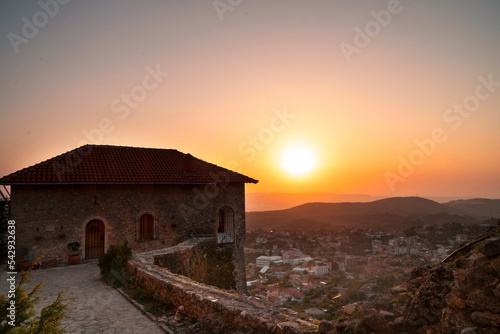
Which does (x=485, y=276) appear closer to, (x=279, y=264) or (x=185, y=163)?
(x=185, y=163)

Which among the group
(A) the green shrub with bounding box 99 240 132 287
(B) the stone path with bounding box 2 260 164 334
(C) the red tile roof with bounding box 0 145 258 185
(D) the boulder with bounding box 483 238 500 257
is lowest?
(B) the stone path with bounding box 2 260 164 334

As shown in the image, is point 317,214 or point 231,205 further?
point 317,214

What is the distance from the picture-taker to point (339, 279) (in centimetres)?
1908

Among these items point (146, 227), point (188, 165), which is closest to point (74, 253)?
point (146, 227)

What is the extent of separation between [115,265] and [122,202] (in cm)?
554

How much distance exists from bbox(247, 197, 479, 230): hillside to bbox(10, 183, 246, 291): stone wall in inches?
1078

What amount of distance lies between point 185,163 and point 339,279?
40.7 ft

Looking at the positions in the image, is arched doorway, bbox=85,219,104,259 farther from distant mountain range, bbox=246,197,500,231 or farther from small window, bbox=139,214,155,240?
distant mountain range, bbox=246,197,500,231

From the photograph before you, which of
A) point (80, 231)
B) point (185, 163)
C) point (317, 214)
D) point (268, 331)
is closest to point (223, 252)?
point (185, 163)

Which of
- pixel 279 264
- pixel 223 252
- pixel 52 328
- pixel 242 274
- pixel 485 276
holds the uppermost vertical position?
pixel 485 276

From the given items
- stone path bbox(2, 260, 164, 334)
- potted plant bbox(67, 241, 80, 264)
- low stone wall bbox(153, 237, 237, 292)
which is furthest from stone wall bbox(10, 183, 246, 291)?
stone path bbox(2, 260, 164, 334)

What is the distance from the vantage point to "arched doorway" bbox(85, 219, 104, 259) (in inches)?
561

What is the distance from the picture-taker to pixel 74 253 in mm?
13664

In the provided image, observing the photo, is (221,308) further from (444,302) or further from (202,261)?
(202,261)
